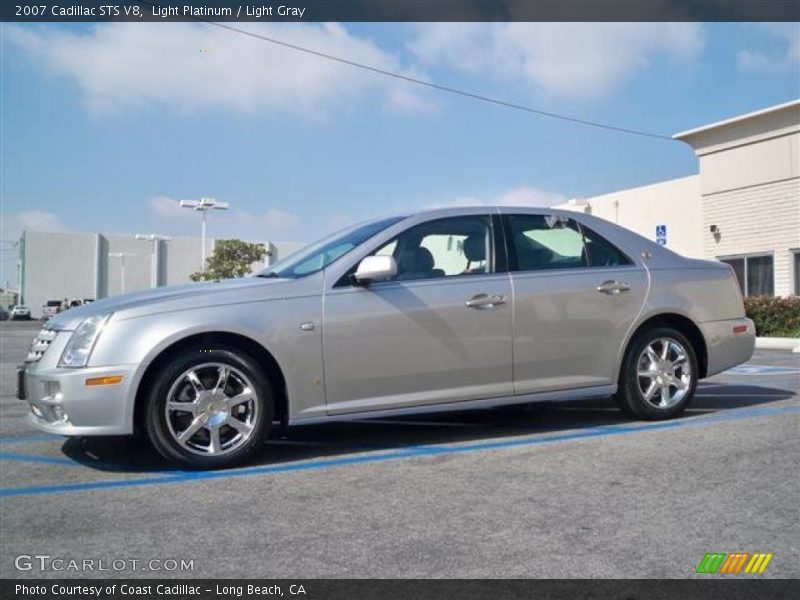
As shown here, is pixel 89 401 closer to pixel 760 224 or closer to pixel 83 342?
pixel 83 342

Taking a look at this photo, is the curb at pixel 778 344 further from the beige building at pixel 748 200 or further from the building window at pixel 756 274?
the building window at pixel 756 274

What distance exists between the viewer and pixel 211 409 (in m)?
4.51

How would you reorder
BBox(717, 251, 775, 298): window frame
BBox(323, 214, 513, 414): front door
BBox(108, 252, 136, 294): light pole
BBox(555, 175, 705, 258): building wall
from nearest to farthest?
BBox(323, 214, 513, 414): front door → BBox(717, 251, 775, 298): window frame → BBox(555, 175, 705, 258): building wall → BBox(108, 252, 136, 294): light pole

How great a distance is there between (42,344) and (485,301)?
2814mm

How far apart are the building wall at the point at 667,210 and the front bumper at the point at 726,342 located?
15.5 metres

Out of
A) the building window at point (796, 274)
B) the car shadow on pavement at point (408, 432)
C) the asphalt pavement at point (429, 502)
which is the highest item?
the building window at point (796, 274)

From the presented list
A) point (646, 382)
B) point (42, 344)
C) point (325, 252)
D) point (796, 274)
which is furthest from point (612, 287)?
Result: point (796, 274)

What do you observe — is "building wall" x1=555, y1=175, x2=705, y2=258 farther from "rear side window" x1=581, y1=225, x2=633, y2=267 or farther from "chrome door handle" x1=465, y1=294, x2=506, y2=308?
"chrome door handle" x1=465, y1=294, x2=506, y2=308

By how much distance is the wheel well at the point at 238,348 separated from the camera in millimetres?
4457

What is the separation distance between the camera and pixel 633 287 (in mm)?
5598

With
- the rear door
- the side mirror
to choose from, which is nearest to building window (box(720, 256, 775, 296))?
the rear door

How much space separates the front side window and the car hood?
79 centimetres

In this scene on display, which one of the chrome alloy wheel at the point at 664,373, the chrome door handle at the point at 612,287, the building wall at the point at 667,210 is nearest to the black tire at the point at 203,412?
the chrome door handle at the point at 612,287

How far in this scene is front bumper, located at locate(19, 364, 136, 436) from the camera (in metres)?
4.33
